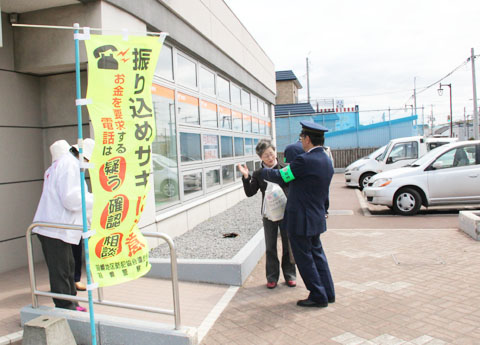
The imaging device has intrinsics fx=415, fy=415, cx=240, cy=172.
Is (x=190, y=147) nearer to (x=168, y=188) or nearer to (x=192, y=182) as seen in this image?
(x=192, y=182)

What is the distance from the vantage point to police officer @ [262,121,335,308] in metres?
4.38

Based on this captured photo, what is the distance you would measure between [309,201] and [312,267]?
71 cm

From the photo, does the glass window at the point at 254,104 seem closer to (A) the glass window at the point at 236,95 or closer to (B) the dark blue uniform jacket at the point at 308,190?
(A) the glass window at the point at 236,95

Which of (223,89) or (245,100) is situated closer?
(223,89)

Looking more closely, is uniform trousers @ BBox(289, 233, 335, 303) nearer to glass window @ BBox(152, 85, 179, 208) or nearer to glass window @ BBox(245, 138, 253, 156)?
glass window @ BBox(152, 85, 179, 208)

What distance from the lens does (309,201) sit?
14.6 ft

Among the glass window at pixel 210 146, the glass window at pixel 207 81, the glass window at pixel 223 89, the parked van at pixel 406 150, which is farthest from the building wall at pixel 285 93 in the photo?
the glass window at pixel 210 146

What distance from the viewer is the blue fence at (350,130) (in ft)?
90.4

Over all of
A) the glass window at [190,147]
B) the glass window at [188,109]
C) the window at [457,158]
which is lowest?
the window at [457,158]

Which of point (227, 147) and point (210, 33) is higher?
point (210, 33)

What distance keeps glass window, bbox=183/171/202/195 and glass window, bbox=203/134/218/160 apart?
0.69m

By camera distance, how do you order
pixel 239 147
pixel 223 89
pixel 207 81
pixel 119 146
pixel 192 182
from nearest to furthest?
pixel 119 146, pixel 192 182, pixel 207 81, pixel 223 89, pixel 239 147

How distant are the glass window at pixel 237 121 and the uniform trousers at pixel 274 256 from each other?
26.9ft

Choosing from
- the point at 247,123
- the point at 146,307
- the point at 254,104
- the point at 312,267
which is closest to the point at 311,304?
the point at 312,267
